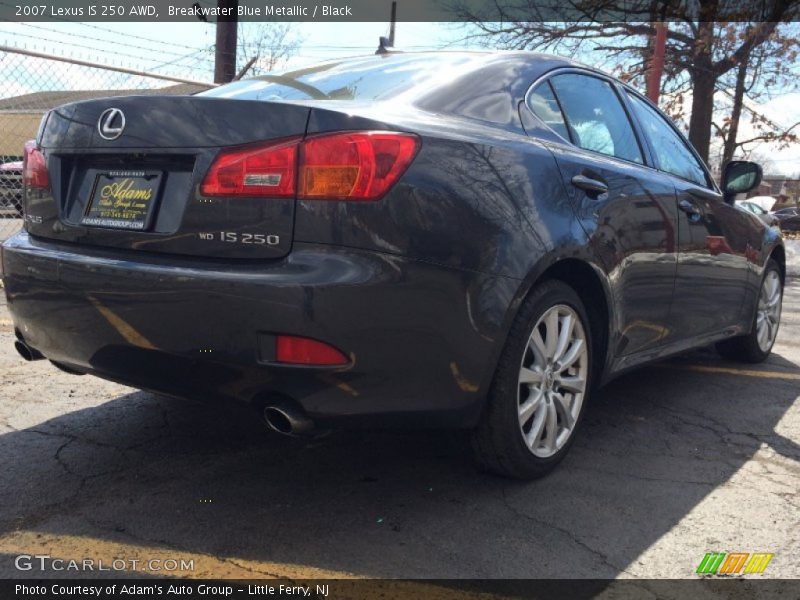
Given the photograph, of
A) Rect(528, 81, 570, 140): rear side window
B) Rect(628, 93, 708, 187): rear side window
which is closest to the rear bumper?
Rect(528, 81, 570, 140): rear side window

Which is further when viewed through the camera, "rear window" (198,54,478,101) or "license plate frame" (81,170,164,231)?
"rear window" (198,54,478,101)

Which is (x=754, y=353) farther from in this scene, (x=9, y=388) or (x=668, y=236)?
(x=9, y=388)

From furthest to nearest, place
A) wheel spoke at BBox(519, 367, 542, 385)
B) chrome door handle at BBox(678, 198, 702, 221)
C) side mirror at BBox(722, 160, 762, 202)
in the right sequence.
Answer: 1. side mirror at BBox(722, 160, 762, 202)
2. chrome door handle at BBox(678, 198, 702, 221)
3. wheel spoke at BBox(519, 367, 542, 385)

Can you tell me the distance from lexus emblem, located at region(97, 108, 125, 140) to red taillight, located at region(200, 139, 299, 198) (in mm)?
443

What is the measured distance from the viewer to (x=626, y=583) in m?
2.25

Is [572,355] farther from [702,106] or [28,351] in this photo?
[702,106]

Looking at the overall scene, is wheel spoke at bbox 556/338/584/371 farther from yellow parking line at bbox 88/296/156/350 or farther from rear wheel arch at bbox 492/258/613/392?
yellow parking line at bbox 88/296/156/350

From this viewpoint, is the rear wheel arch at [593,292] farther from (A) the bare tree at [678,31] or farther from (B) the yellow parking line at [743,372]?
(A) the bare tree at [678,31]

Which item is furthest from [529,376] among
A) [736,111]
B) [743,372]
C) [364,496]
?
[736,111]

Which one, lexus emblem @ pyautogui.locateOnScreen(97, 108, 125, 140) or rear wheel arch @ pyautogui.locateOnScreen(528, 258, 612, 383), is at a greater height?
lexus emblem @ pyautogui.locateOnScreen(97, 108, 125, 140)

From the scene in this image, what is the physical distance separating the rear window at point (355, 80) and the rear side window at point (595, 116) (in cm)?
51

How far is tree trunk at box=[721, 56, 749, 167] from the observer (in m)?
18.9

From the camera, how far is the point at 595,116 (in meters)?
3.55

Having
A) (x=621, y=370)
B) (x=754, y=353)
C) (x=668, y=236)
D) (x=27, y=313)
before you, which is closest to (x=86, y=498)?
(x=27, y=313)
